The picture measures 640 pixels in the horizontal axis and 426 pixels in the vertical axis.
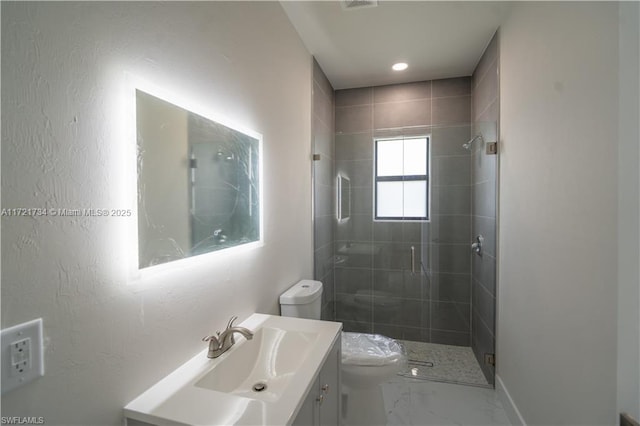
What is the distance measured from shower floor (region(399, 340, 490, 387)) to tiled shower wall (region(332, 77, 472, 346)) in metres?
0.08

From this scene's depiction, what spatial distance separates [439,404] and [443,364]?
0.55m

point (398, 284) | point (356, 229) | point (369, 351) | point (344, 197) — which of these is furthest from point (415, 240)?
point (369, 351)

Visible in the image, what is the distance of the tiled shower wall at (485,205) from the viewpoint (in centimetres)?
219

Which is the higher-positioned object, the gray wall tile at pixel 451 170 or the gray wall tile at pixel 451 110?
the gray wall tile at pixel 451 110

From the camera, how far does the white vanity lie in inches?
32.3

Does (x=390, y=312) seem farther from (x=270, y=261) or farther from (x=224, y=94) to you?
(x=224, y=94)

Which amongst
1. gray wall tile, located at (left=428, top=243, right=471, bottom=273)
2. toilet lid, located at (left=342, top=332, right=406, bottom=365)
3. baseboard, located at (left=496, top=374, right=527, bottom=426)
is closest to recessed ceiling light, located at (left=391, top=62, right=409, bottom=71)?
gray wall tile, located at (left=428, top=243, right=471, bottom=273)

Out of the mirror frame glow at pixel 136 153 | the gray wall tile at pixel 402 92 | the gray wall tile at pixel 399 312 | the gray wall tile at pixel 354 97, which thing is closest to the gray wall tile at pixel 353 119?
the gray wall tile at pixel 354 97

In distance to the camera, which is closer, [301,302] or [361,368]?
[361,368]

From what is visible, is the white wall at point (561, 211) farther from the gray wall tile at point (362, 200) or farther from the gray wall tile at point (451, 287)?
the gray wall tile at point (362, 200)

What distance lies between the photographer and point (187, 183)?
3.58 ft

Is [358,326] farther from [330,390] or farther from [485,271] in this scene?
[330,390]

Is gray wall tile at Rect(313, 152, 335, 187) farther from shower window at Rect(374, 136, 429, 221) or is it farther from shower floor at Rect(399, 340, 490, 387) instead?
shower floor at Rect(399, 340, 490, 387)

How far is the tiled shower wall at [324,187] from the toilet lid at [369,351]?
0.68m
